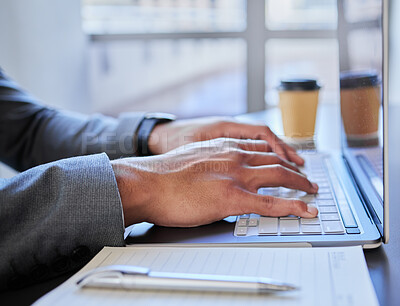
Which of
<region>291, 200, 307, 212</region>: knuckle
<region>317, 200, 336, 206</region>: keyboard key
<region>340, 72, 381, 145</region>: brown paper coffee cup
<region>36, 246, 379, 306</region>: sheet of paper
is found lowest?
<region>36, 246, 379, 306</region>: sheet of paper

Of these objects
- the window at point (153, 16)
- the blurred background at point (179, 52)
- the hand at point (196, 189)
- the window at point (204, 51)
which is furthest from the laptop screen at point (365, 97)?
the window at point (153, 16)

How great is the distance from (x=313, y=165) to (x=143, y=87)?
8.17ft

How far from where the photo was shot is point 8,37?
224cm

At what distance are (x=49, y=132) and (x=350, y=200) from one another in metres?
0.62

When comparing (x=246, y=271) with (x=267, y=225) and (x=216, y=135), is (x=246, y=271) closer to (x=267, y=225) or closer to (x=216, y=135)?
(x=267, y=225)

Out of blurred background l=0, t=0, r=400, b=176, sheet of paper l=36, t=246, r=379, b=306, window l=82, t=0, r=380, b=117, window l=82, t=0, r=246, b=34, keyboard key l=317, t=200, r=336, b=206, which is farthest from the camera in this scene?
window l=82, t=0, r=246, b=34

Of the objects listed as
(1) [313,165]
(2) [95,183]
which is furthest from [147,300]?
(1) [313,165]

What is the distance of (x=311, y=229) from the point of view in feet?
1.76

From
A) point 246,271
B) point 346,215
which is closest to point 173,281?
point 246,271

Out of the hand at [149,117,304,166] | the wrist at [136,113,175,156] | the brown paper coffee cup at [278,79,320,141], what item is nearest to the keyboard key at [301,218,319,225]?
the hand at [149,117,304,166]

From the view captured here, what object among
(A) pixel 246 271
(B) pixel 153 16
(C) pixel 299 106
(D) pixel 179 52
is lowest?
(A) pixel 246 271

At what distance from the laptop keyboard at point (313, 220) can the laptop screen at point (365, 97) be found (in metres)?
0.03

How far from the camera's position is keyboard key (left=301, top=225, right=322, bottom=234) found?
0.53 metres

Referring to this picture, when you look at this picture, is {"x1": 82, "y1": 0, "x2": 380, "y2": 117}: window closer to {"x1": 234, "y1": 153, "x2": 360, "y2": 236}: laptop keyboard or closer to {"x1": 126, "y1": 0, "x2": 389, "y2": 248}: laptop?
{"x1": 126, "y1": 0, "x2": 389, "y2": 248}: laptop
